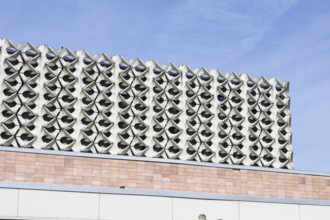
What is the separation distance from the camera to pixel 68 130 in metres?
38.2

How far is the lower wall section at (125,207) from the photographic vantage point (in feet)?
81.9

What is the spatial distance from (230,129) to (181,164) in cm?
1162

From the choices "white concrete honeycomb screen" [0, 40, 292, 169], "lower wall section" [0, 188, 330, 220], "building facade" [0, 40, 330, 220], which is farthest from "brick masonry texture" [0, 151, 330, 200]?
"white concrete honeycomb screen" [0, 40, 292, 169]

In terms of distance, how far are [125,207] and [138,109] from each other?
1418 cm

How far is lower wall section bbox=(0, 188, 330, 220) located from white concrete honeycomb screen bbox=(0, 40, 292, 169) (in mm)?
11071

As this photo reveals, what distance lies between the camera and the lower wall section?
25.0 m

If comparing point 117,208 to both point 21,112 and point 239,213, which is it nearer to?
point 239,213

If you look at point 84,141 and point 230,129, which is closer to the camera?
point 84,141

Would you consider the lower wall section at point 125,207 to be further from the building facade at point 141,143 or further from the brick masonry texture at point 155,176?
the brick masonry texture at point 155,176

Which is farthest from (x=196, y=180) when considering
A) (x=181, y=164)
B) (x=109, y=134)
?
(x=109, y=134)

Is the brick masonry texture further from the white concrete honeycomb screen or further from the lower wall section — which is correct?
the white concrete honeycomb screen

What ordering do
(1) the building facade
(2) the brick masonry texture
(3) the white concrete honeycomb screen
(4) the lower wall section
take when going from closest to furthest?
(4) the lower wall section, (1) the building facade, (2) the brick masonry texture, (3) the white concrete honeycomb screen

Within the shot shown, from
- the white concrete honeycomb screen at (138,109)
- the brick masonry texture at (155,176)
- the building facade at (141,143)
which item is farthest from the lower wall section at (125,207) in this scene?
the white concrete honeycomb screen at (138,109)

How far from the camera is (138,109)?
40.3 meters
